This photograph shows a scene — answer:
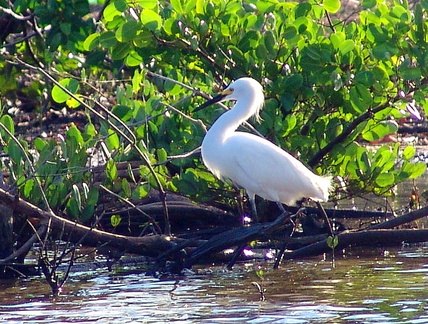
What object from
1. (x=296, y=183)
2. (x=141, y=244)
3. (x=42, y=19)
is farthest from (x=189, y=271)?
(x=42, y=19)

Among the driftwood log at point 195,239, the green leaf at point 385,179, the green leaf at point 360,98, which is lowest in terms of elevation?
A: the driftwood log at point 195,239

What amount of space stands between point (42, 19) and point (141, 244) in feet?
9.84

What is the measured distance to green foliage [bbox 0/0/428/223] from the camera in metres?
6.98

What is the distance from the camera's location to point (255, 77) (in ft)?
25.0

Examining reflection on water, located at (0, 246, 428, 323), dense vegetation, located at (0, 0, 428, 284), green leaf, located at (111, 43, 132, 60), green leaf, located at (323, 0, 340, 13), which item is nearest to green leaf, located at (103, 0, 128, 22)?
dense vegetation, located at (0, 0, 428, 284)

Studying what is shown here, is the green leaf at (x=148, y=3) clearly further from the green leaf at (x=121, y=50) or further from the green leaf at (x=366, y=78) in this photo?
Result: the green leaf at (x=366, y=78)

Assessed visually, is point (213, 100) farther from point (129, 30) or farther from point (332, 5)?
point (332, 5)

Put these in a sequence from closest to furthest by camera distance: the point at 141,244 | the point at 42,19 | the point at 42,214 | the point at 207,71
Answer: the point at 42,214, the point at 141,244, the point at 207,71, the point at 42,19

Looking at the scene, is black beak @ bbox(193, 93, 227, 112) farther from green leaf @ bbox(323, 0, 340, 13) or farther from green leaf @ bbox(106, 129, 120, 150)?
green leaf @ bbox(323, 0, 340, 13)

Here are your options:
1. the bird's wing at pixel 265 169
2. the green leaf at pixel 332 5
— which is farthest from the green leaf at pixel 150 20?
the green leaf at pixel 332 5

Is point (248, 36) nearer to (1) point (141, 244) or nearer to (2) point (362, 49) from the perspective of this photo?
(2) point (362, 49)

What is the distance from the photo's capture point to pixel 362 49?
739 centimetres

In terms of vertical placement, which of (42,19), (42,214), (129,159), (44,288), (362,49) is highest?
(42,19)

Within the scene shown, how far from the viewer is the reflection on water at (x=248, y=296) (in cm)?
557
